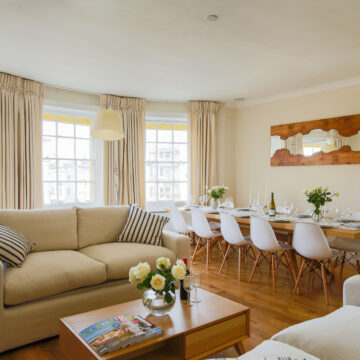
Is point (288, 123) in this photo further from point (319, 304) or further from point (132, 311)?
point (132, 311)

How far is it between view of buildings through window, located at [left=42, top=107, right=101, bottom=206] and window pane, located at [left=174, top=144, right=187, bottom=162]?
5.07 ft

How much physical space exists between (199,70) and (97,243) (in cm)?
258

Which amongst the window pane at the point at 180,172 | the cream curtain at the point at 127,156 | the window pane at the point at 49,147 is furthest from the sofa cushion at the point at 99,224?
the window pane at the point at 180,172

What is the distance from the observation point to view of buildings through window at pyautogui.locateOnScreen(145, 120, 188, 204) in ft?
21.0

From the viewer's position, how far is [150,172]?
6.40 metres

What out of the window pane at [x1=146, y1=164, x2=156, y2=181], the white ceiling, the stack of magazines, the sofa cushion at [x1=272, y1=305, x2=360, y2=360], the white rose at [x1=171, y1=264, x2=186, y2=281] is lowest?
the stack of magazines

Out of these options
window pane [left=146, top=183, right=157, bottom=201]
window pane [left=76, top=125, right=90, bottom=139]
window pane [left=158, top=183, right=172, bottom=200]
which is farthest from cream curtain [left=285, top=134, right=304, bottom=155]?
window pane [left=76, top=125, right=90, bottom=139]

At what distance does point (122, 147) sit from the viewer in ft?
19.4

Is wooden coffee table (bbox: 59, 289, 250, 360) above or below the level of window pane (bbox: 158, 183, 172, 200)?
below

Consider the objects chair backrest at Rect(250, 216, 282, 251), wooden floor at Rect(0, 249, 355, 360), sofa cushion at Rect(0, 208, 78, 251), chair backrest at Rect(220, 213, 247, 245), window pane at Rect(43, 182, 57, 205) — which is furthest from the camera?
window pane at Rect(43, 182, 57, 205)

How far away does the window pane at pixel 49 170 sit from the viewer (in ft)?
18.0

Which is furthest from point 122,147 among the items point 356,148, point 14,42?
point 356,148

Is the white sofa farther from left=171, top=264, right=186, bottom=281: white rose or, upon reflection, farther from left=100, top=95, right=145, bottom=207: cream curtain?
left=100, top=95, right=145, bottom=207: cream curtain

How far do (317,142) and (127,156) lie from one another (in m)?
3.13
